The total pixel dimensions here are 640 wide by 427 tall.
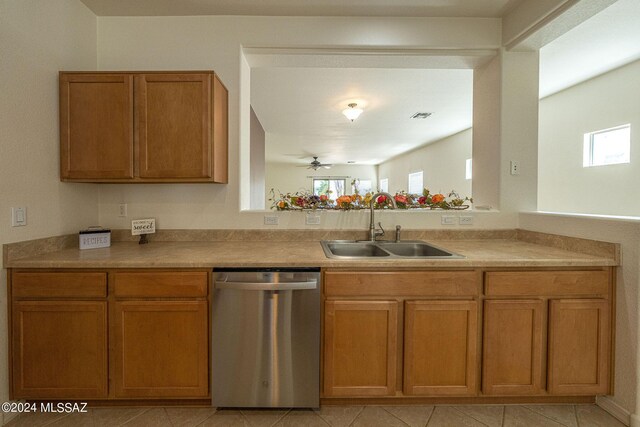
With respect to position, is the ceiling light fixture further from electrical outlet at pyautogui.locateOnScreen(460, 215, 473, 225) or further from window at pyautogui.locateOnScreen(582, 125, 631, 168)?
window at pyautogui.locateOnScreen(582, 125, 631, 168)

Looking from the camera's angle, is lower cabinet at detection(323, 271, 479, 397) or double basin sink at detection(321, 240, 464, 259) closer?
lower cabinet at detection(323, 271, 479, 397)

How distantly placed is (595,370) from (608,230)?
80 centimetres

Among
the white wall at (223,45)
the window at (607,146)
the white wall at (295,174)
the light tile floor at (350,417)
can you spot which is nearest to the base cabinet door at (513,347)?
the light tile floor at (350,417)

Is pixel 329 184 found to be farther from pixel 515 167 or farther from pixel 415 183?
pixel 515 167

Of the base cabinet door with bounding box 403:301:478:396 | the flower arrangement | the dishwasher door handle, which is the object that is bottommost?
the base cabinet door with bounding box 403:301:478:396

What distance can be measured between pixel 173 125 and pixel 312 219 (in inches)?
47.3

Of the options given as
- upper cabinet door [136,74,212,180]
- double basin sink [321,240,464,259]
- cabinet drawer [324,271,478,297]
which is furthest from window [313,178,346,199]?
cabinet drawer [324,271,478,297]

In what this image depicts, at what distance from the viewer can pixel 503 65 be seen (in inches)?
98.0

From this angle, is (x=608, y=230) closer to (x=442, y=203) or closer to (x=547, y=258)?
(x=547, y=258)

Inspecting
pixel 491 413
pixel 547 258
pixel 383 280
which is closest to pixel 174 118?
pixel 383 280

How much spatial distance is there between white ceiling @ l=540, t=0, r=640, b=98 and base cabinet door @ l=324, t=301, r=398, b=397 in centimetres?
294

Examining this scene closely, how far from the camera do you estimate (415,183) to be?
860cm

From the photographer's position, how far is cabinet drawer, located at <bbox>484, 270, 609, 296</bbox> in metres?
1.72

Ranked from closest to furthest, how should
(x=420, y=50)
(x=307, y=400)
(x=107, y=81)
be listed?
1. (x=307, y=400)
2. (x=107, y=81)
3. (x=420, y=50)
